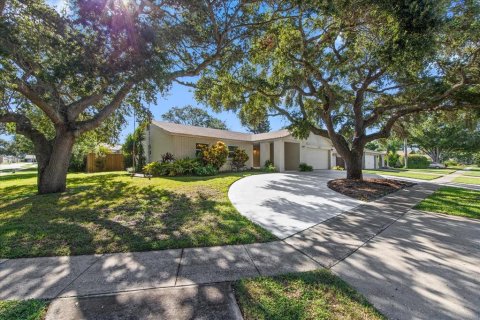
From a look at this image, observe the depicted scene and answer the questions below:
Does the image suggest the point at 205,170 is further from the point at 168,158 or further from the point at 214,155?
the point at 168,158

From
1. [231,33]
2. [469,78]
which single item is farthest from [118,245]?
[469,78]

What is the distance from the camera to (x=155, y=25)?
6723 millimetres

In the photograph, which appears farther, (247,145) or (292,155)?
(292,155)

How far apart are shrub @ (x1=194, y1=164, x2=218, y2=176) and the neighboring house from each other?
2154 millimetres

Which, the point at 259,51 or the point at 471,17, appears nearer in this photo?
the point at 471,17

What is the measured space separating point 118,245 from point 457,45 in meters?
11.5

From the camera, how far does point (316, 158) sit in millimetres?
21500

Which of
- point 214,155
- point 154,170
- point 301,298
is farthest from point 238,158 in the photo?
point 301,298

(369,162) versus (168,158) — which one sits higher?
(168,158)

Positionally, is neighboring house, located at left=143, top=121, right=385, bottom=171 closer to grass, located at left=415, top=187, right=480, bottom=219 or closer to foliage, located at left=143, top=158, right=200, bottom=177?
foliage, located at left=143, top=158, right=200, bottom=177

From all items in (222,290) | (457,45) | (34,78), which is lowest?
(222,290)

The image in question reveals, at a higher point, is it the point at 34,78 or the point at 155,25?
the point at 155,25

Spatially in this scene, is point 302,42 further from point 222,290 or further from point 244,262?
point 222,290

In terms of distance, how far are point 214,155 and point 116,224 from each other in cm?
983
